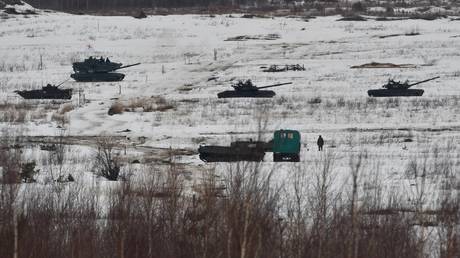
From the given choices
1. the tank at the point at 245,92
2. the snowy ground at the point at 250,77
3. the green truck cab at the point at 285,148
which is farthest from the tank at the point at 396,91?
the green truck cab at the point at 285,148

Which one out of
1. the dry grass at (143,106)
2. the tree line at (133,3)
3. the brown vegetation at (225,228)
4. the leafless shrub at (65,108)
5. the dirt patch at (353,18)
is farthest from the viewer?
the tree line at (133,3)

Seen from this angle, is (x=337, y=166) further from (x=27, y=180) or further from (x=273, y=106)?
(x=273, y=106)

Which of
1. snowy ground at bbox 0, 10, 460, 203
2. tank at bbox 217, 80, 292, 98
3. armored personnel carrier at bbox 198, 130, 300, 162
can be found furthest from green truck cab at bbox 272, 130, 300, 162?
tank at bbox 217, 80, 292, 98

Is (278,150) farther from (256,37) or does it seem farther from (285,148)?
(256,37)

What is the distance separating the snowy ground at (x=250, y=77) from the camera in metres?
34.2

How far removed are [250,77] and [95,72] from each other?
33.0 feet

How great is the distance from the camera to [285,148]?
2733 cm

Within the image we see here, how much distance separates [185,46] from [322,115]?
1214 inches

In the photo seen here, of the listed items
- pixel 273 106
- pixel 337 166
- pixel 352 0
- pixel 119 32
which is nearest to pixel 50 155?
pixel 337 166

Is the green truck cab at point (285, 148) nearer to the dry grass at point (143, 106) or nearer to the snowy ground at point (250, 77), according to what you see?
the snowy ground at point (250, 77)

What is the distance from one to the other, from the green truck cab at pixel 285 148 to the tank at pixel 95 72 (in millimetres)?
29764

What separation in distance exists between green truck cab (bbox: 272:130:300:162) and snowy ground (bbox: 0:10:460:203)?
0.54m

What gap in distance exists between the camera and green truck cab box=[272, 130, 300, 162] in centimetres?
2698

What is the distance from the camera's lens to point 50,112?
43.1 m
